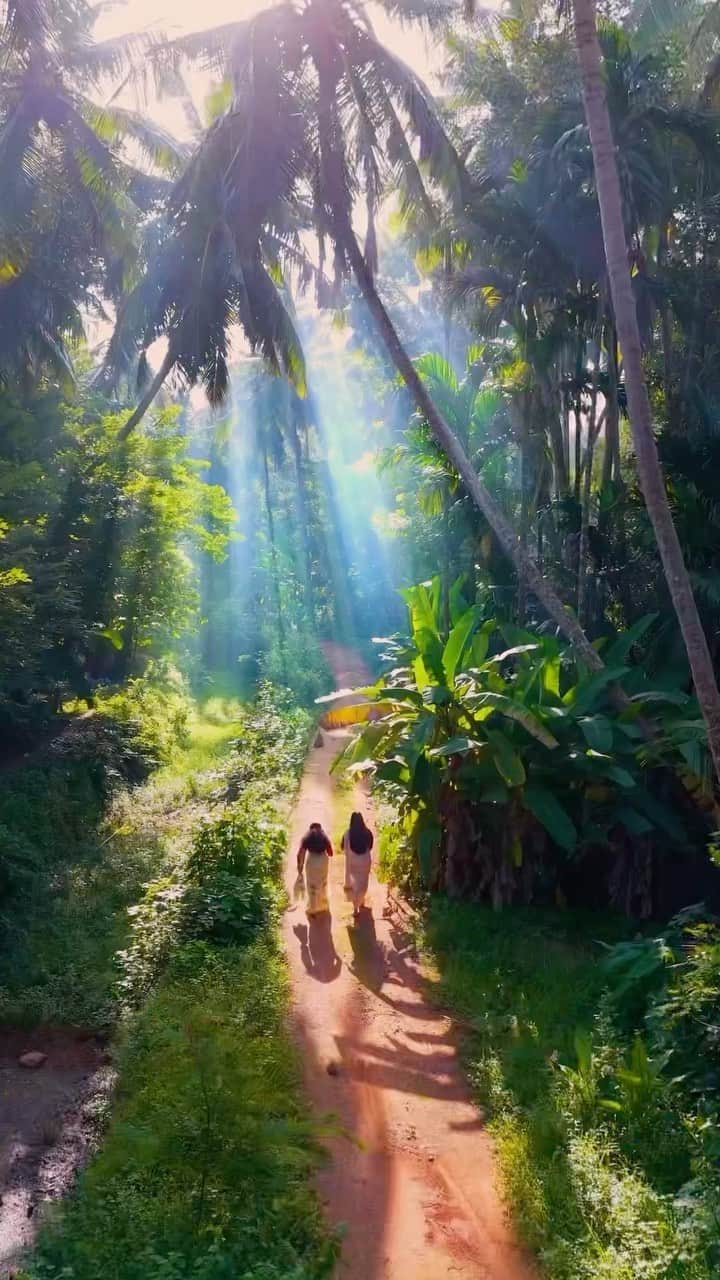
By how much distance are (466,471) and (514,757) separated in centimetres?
373

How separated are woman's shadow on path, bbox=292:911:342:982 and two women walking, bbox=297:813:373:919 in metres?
0.17

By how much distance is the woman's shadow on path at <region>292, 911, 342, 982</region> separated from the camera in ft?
30.9

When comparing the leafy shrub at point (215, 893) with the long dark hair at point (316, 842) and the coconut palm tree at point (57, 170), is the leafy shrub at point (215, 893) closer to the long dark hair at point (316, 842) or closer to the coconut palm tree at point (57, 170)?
the long dark hair at point (316, 842)

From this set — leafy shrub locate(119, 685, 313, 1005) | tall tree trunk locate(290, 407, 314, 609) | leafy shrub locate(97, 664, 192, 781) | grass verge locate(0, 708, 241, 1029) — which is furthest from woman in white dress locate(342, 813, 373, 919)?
tall tree trunk locate(290, 407, 314, 609)

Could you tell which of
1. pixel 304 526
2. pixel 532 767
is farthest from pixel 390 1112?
pixel 304 526

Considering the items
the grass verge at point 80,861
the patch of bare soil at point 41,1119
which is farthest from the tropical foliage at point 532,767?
the patch of bare soil at point 41,1119

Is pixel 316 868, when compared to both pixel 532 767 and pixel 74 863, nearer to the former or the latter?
pixel 532 767

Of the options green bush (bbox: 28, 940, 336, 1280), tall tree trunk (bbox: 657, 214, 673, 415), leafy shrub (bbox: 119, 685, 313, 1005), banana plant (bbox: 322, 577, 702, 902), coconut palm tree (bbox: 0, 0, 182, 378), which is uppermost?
coconut palm tree (bbox: 0, 0, 182, 378)

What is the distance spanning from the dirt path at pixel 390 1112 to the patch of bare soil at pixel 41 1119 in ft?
5.52

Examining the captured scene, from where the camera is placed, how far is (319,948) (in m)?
9.99

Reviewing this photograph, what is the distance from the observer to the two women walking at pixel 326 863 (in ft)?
34.2

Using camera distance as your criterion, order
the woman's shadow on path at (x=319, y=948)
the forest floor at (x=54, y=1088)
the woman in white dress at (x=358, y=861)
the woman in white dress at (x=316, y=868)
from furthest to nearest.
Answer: the woman in white dress at (x=358, y=861)
the woman in white dress at (x=316, y=868)
the woman's shadow on path at (x=319, y=948)
the forest floor at (x=54, y=1088)

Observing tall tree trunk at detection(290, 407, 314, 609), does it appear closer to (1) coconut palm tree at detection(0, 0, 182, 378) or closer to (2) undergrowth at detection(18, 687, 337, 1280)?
(1) coconut palm tree at detection(0, 0, 182, 378)

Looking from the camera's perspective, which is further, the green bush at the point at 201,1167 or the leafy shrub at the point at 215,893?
the leafy shrub at the point at 215,893
